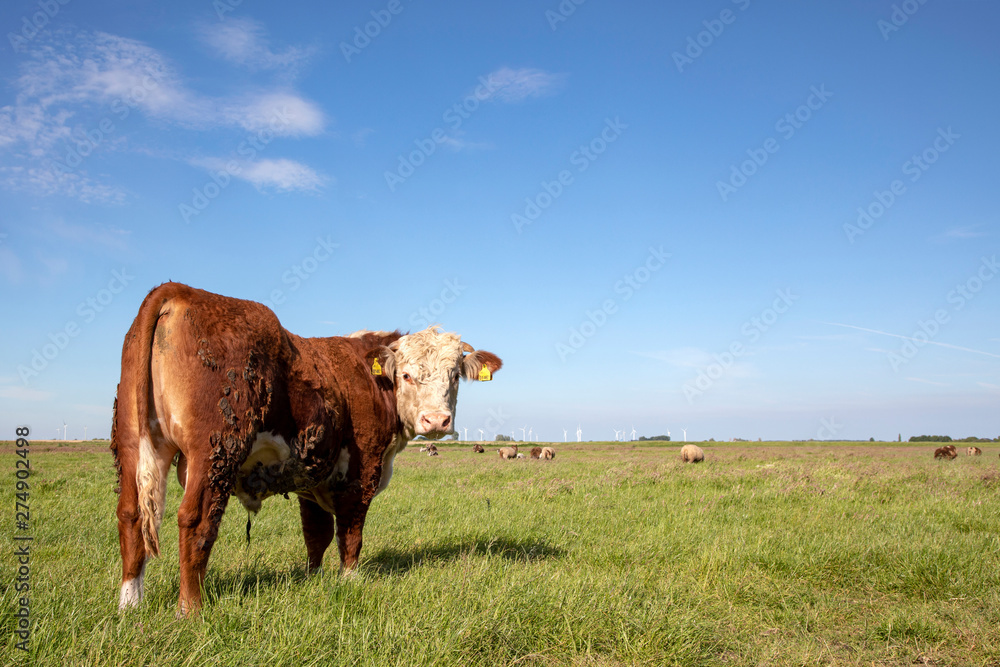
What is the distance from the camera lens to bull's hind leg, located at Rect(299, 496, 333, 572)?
19.6 ft

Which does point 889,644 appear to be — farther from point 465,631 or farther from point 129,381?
point 129,381

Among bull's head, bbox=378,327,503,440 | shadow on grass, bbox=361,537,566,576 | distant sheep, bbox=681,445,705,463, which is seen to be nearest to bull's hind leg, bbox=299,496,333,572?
shadow on grass, bbox=361,537,566,576

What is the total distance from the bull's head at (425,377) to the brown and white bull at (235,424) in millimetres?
21

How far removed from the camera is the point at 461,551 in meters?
6.30

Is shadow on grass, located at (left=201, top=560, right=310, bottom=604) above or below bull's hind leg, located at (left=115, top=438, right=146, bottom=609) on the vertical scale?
below

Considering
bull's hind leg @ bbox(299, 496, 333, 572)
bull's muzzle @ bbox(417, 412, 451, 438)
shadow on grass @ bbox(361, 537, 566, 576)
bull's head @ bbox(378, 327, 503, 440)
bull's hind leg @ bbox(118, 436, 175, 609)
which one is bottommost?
shadow on grass @ bbox(361, 537, 566, 576)

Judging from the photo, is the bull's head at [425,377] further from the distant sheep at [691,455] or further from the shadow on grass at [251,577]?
the distant sheep at [691,455]

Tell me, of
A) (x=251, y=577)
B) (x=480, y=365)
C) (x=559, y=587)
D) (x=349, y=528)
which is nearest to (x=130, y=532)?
(x=349, y=528)

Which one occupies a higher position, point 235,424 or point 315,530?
point 235,424

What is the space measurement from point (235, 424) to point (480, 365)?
306cm

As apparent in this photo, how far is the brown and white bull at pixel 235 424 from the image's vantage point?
4113 mm

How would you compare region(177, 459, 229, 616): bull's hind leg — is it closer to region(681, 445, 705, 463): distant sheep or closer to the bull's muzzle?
the bull's muzzle

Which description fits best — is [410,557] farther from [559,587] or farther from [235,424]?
[235,424]

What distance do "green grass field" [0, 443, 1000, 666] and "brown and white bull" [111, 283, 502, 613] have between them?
51 centimetres
